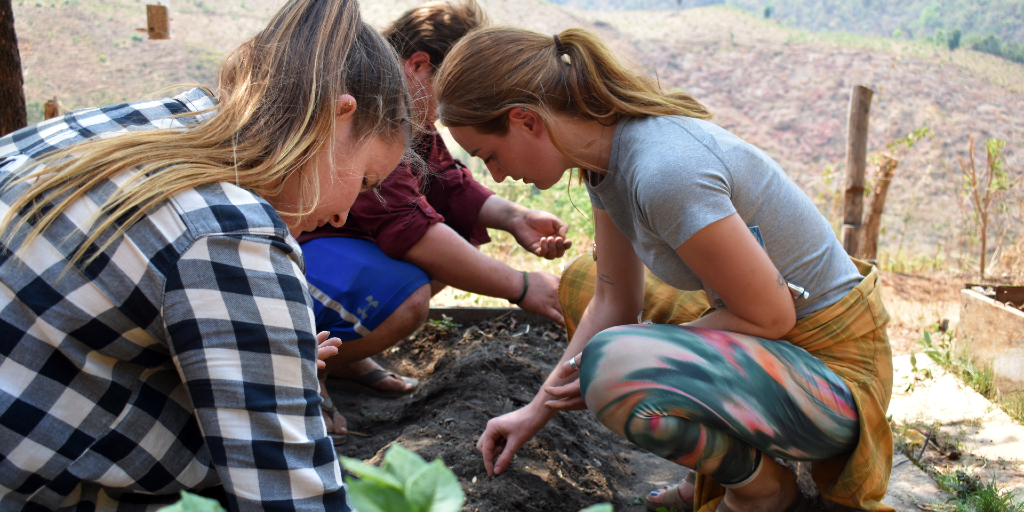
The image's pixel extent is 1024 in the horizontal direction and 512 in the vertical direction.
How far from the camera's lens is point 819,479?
1.70m

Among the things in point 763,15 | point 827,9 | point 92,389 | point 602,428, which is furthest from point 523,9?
point 92,389

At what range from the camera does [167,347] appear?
0.95 m

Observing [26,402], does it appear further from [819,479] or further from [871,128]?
[871,128]

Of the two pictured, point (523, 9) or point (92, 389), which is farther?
point (523, 9)

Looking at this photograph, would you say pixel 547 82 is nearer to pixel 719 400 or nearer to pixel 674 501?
pixel 719 400

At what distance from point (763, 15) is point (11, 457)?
28.3 meters

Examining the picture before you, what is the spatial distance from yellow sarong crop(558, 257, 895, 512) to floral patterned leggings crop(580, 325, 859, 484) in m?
0.05

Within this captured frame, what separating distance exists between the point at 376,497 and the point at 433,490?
0.12 ft

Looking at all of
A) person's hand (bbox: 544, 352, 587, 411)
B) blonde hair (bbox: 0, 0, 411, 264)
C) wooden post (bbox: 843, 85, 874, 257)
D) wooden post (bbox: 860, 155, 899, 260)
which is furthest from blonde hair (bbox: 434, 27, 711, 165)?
wooden post (bbox: 860, 155, 899, 260)

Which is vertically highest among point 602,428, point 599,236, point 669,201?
point 669,201

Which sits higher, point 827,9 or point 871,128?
point 827,9

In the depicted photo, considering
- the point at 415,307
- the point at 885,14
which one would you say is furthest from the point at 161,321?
the point at 885,14

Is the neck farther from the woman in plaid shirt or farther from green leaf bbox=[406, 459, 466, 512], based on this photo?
green leaf bbox=[406, 459, 466, 512]

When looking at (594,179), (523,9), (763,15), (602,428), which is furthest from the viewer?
(763,15)
